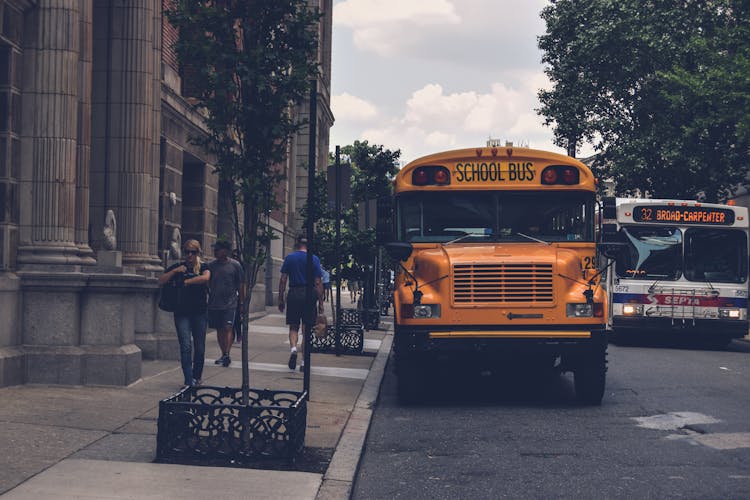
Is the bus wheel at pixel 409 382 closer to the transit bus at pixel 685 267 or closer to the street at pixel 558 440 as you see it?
the street at pixel 558 440

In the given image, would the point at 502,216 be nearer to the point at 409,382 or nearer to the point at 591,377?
the point at 591,377

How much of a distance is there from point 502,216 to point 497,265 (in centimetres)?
104

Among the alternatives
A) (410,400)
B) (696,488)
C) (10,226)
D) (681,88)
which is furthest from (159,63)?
(681,88)

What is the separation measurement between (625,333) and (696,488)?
54.4 ft

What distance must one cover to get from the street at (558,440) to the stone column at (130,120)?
4.57 meters

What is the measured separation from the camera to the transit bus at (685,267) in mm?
20250

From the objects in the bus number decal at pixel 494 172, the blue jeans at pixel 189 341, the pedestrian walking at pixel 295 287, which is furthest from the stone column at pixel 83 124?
the bus number decal at pixel 494 172

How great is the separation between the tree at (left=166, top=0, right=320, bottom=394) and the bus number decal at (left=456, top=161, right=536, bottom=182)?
4.04m

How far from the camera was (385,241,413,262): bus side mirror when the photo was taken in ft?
38.2

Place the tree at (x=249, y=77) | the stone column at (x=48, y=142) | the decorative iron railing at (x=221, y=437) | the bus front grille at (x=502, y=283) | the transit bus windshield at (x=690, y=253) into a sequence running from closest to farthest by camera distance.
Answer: the decorative iron railing at (x=221, y=437) → the tree at (x=249, y=77) → the bus front grille at (x=502, y=283) → the stone column at (x=48, y=142) → the transit bus windshield at (x=690, y=253)

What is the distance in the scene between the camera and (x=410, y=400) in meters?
11.5

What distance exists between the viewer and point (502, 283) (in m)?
11.0

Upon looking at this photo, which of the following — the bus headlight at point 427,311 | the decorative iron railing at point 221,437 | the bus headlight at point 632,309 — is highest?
the bus headlight at point 427,311

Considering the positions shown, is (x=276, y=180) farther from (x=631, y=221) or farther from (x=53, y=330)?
(x=631, y=221)
